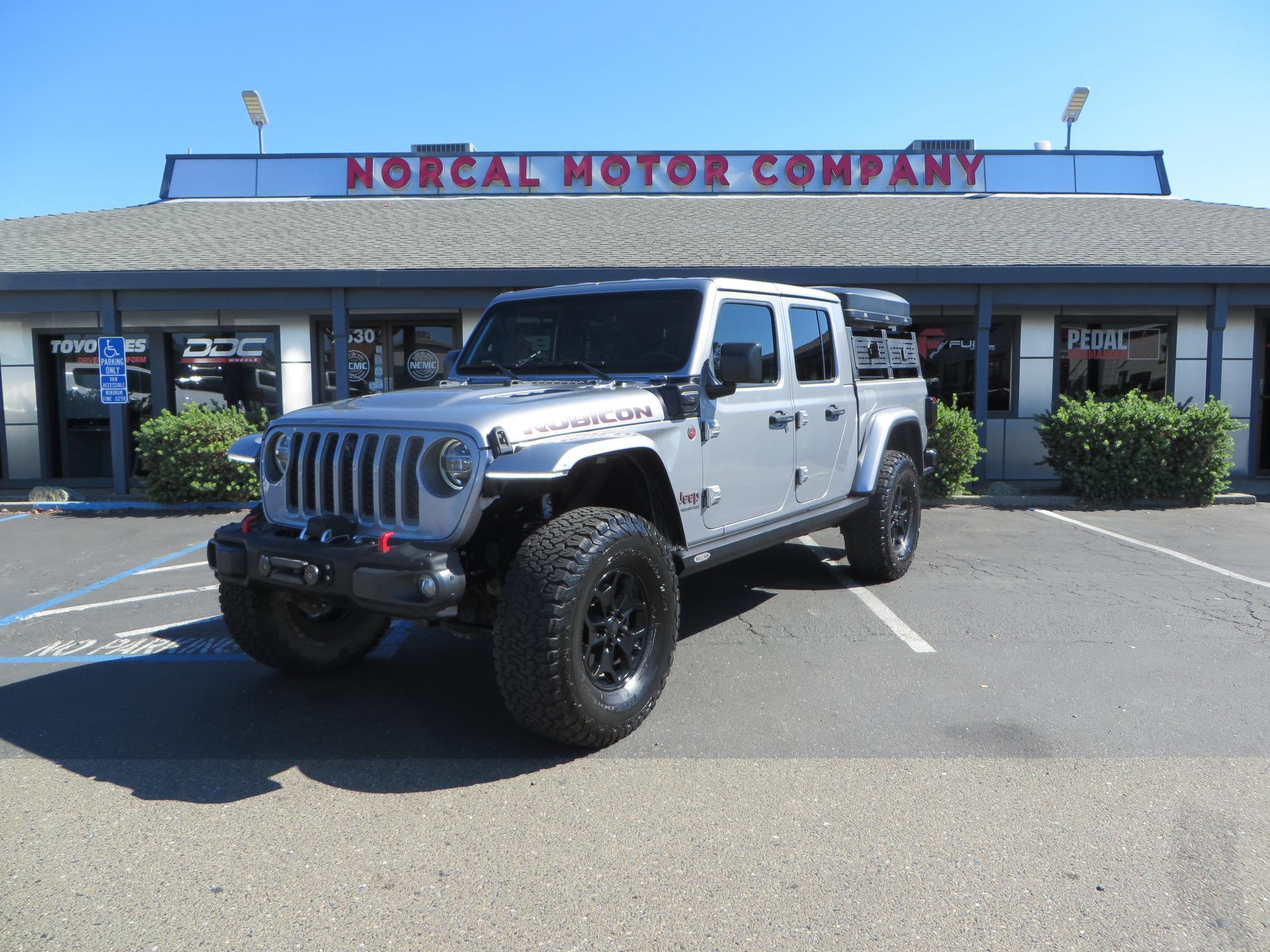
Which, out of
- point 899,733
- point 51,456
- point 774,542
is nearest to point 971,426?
point 774,542

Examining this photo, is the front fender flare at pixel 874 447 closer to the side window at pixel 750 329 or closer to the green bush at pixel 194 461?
the side window at pixel 750 329

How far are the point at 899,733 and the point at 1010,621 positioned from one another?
7.07 feet

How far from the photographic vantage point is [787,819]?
10.5ft

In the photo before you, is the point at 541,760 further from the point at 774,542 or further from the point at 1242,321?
the point at 1242,321

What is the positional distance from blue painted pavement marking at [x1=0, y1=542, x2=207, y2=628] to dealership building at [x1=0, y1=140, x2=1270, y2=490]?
402 centimetres

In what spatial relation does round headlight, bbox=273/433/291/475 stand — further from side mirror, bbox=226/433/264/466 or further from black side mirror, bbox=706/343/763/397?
black side mirror, bbox=706/343/763/397

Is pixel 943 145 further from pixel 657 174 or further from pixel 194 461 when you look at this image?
pixel 194 461

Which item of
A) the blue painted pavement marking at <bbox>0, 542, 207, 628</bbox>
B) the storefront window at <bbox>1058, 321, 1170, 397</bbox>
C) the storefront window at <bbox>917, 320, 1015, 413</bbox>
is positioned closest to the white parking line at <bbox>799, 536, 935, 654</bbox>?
the blue painted pavement marking at <bbox>0, 542, 207, 628</bbox>

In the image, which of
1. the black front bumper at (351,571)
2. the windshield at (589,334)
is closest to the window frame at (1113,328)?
the windshield at (589,334)

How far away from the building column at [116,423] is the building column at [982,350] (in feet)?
37.1

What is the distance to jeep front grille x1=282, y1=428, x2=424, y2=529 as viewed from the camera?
3.74 metres

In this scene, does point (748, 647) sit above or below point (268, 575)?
below

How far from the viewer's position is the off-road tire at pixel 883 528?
256 inches

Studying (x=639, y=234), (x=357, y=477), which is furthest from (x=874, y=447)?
(x=639, y=234)
